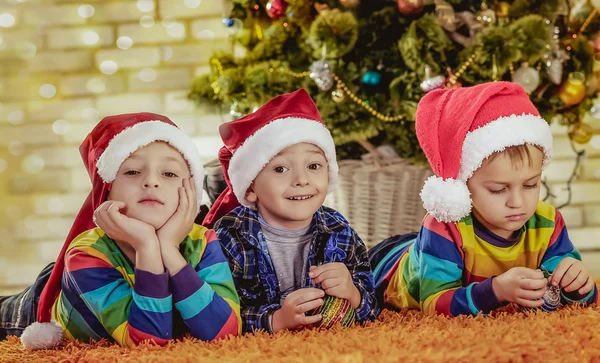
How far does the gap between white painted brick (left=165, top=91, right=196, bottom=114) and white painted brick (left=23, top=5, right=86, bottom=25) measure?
54 cm

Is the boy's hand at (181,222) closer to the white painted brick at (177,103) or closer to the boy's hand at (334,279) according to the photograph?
the boy's hand at (334,279)

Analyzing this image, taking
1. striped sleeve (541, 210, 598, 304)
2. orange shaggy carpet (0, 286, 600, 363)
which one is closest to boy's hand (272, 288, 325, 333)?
orange shaggy carpet (0, 286, 600, 363)

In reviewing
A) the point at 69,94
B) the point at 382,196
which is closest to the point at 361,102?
the point at 382,196

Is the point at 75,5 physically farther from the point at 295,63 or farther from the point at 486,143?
the point at 486,143

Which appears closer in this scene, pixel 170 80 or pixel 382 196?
pixel 382 196

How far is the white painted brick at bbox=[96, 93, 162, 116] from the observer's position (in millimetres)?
3109

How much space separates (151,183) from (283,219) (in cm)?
30

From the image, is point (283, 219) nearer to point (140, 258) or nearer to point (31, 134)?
point (140, 258)

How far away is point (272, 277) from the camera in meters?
1.36

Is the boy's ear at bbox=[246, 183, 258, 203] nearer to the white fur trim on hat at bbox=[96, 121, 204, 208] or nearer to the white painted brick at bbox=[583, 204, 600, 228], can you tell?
the white fur trim on hat at bbox=[96, 121, 204, 208]

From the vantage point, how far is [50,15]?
123 inches

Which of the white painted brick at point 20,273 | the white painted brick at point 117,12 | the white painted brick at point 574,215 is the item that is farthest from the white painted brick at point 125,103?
the white painted brick at point 574,215

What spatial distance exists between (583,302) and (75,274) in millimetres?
981

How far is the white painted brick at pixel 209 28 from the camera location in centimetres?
309
